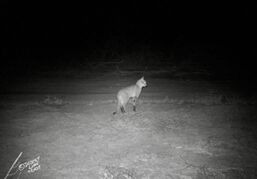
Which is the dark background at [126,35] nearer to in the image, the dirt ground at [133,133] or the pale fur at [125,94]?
the dirt ground at [133,133]

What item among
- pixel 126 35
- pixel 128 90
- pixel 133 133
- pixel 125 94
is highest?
pixel 126 35

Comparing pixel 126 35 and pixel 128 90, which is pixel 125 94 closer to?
pixel 128 90

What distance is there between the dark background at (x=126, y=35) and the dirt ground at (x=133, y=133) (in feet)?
21.4

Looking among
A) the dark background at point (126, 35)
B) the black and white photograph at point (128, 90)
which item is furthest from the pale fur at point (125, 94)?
the dark background at point (126, 35)

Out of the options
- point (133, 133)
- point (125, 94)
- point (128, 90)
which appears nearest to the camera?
point (133, 133)

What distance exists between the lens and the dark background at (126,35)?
21.1m

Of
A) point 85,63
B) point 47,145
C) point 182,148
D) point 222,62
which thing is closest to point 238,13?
point 222,62

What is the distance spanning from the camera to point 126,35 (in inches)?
1053

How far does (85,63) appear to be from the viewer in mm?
20656

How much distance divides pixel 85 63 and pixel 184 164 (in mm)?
14876

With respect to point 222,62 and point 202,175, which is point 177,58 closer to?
point 222,62

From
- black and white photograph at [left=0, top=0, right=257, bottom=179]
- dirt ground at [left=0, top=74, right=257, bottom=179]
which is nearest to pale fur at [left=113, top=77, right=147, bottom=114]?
black and white photograph at [left=0, top=0, right=257, bottom=179]

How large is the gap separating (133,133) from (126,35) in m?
18.9

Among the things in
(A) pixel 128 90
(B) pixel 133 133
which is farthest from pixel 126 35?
(B) pixel 133 133
